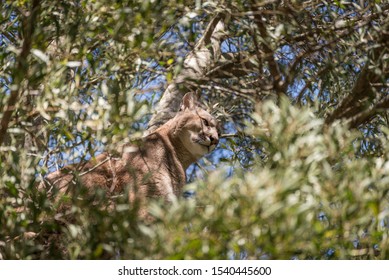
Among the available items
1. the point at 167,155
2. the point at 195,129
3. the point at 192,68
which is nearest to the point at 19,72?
the point at 192,68

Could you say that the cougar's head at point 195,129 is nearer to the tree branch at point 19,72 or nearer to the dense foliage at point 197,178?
the dense foliage at point 197,178

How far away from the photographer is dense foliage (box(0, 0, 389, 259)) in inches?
162

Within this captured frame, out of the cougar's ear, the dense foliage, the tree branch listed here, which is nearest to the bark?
the cougar's ear

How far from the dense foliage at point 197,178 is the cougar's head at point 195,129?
1.69 m

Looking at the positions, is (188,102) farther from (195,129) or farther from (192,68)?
(192,68)

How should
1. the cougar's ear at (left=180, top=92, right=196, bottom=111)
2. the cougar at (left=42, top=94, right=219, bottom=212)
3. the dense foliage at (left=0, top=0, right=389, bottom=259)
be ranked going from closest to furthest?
the dense foliage at (left=0, top=0, right=389, bottom=259), the cougar at (left=42, top=94, right=219, bottom=212), the cougar's ear at (left=180, top=92, right=196, bottom=111)

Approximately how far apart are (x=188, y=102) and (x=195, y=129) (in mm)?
316

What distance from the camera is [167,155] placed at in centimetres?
760

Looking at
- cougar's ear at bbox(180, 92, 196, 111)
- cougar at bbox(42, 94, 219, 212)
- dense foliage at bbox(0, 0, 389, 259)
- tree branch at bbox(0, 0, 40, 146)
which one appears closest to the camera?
dense foliage at bbox(0, 0, 389, 259)

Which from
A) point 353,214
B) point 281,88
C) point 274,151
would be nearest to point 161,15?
point 281,88

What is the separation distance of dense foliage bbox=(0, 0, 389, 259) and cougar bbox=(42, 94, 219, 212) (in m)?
0.84

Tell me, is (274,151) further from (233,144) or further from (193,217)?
(233,144)

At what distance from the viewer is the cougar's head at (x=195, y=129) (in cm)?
780

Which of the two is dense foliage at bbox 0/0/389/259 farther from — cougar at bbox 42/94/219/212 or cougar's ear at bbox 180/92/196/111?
cougar's ear at bbox 180/92/196/111
